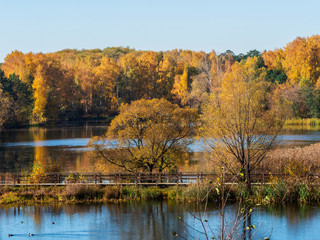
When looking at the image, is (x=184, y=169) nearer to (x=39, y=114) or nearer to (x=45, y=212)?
(x=45, y=212)

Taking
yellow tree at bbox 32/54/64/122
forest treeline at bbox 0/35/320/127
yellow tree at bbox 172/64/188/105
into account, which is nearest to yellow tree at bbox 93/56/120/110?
forest treeline at bbox 0/35/320/127

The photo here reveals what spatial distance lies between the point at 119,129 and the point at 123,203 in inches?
279

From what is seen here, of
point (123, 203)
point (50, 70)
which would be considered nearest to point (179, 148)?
point (123, 203)

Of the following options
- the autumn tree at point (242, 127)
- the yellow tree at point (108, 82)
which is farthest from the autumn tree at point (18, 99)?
the autumn tree at point (242, 127)

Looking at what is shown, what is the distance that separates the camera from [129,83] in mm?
113625

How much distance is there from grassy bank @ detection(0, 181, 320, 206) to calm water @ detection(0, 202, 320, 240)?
120 cm

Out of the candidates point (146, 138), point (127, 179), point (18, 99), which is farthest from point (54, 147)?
point (18, 99)

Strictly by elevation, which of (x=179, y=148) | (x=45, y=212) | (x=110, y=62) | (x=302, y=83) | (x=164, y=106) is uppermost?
(x=110, y=62)

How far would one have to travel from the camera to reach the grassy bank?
30.8 metres

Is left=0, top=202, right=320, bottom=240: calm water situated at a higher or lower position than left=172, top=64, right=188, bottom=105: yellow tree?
lower

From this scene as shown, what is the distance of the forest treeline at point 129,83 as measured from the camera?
90.7 meters

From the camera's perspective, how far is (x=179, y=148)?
36.4m

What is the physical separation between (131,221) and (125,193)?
5666 mm

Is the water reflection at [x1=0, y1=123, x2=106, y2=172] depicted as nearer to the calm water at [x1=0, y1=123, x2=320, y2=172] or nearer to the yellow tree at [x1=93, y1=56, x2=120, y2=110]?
the calm water at [x1=0, y1=123, x2=320, y2=172]
